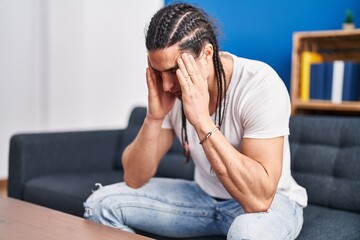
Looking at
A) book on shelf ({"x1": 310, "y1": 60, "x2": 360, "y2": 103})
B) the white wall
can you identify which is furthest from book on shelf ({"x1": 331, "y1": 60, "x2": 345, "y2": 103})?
the white wall

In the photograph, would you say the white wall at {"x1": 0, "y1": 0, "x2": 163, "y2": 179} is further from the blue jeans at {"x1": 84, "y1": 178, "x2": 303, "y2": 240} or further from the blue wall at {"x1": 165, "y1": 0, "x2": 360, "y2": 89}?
the blue jeans at {"x1": 84, "y1": 178, "x2": 303, "y2": 240}

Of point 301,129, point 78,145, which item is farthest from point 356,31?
point 78,145

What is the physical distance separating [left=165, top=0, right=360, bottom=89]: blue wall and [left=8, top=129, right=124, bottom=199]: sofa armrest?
0.94 m

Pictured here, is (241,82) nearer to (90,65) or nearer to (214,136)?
(214,136)

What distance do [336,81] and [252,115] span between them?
3.54 ft

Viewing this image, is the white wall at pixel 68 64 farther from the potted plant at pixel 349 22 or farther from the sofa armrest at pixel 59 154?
the potted plant at pixel 349 22

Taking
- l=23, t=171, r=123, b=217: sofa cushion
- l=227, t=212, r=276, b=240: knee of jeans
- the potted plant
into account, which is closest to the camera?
l=227, t=212, r=276, b=240: knee of jeans

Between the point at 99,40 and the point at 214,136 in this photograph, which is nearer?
the point at 214,136

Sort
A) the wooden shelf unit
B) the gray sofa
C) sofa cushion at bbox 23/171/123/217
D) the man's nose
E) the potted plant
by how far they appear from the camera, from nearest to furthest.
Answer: the man's nose
the gray sofa
sofa cushion at bbox 23/171/123/217
the wooden shelf unit
the potted plant

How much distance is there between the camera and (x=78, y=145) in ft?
7.09

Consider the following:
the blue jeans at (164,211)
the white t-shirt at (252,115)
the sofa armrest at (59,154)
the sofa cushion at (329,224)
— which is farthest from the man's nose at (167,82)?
the sofa armrest at (59,154)

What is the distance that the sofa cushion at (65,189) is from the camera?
173cm

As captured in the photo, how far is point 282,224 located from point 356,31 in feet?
4.10

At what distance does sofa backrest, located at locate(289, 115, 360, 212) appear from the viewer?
5.13ft
